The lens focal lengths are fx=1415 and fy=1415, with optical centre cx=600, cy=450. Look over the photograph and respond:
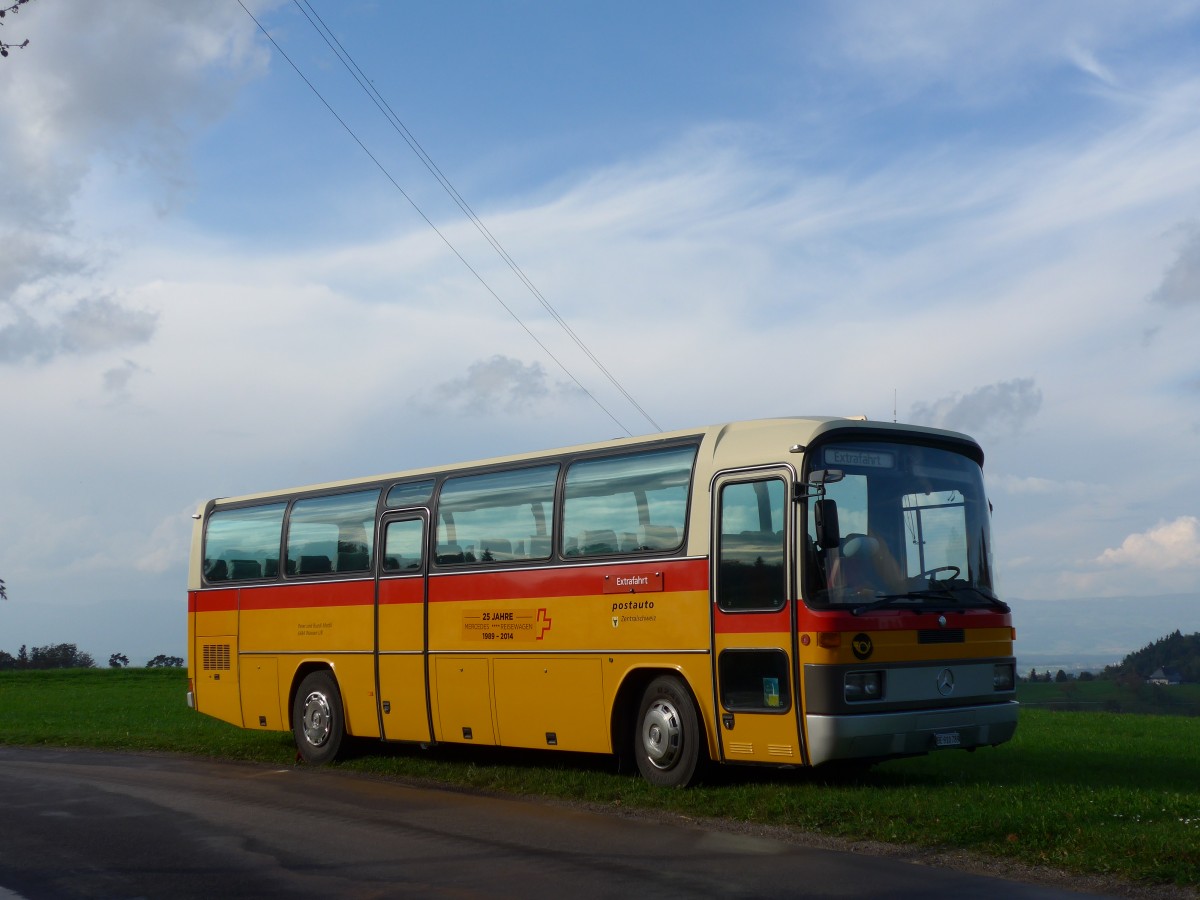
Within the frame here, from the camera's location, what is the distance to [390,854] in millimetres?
9961

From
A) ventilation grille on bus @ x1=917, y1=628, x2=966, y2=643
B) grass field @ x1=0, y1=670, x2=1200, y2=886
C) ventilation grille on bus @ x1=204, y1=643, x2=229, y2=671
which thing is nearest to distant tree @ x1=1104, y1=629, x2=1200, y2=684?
grass field @ x1=0, y1=670, x2=1200, y2=886

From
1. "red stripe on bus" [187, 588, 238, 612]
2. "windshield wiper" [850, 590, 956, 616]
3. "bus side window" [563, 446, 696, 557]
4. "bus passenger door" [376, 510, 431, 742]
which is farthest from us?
"red stripe on bus" [187, 588, 238, 612]

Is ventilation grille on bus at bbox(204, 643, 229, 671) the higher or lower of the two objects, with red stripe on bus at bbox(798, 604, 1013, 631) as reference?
lower

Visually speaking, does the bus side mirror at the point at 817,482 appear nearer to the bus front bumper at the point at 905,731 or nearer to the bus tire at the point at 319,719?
the bus front bumper at the point at 905,731

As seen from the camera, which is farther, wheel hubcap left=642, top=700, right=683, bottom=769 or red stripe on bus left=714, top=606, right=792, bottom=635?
wheel hubcap left=642, top=700, right=683, bottom=769

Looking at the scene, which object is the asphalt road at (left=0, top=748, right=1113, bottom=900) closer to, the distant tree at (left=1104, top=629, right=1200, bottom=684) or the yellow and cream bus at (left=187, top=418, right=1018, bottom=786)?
the yellow and cream bus at (left=187, top=418, right=1018, bottom=786)

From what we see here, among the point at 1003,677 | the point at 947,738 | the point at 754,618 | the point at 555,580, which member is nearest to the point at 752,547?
the point at 754,618

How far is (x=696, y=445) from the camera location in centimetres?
1310

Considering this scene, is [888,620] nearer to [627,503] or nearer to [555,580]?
[627,503]

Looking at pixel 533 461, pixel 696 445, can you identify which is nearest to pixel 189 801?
pixel 533 461

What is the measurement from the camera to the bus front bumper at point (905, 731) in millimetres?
11531

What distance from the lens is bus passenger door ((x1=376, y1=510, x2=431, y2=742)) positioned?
15.9m

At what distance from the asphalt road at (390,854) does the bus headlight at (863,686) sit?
172 centimetres

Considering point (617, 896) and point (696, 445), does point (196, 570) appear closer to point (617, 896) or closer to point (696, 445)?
point (696, 445)
